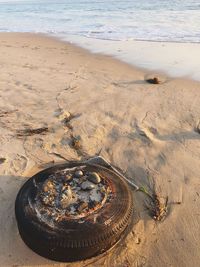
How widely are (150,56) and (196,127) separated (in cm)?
423

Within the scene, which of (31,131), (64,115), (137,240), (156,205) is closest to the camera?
(137,240)

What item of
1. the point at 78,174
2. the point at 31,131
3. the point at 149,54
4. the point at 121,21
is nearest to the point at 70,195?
the point at 78,174

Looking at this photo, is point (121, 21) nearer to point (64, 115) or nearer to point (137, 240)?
point (64, 115)

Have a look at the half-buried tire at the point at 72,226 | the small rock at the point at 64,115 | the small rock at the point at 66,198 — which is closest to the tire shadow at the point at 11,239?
the half-buried tire at the point at 72,226

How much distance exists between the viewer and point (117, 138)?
4801 millimetres

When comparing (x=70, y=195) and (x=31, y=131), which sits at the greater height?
(x=70, y=195)

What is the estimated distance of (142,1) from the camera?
19875 mm

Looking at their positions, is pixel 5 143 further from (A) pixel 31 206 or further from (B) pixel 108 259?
(B) pixel 108 259

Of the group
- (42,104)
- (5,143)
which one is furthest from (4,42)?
(5,143)

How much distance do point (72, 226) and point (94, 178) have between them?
2.25 ft

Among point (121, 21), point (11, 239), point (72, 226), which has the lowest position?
point (11, 239)

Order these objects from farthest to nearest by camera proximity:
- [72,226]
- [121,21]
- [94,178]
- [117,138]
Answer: [121,21]
[117,138]
[94,178]
[72,226]

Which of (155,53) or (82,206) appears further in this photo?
(155,53)

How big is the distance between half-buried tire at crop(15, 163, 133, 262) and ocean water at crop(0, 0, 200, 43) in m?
8.11
